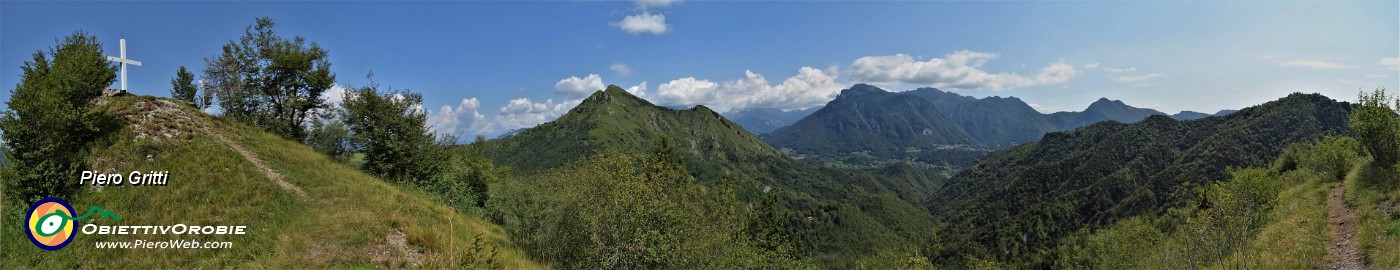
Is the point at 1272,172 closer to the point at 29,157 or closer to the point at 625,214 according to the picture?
the point at 625,214

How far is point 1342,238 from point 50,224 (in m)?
45.6

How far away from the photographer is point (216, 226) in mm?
16594

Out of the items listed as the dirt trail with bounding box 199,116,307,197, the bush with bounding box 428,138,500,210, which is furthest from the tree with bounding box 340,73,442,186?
the dirt trail with bounding box 199,116,307,197

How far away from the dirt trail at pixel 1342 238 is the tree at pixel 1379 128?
2656 mm

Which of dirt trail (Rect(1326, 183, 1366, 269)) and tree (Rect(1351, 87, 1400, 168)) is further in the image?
tree (Rect(1351, 87, 1400, 168))

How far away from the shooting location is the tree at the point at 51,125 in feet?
59.9

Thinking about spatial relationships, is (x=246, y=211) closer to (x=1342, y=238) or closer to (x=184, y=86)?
(x=184, y=86)

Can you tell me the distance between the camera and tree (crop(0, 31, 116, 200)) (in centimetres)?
1825

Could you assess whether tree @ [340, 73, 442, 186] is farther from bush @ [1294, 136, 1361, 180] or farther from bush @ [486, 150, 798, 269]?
bush @ [1294, 136, 1361, 180]

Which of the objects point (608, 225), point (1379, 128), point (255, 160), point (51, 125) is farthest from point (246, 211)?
point (1379, 128)

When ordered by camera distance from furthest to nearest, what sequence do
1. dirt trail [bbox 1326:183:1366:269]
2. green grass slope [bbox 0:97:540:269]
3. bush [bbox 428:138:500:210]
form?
bush [bbox 428:138:500:210]
dirt trail [bbox 1326:183:1366:269]
green grass slope [bbox 0:97:540:269]

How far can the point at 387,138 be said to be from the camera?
31047 mm

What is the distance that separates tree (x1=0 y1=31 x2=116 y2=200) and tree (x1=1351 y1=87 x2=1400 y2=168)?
5814 centimetres

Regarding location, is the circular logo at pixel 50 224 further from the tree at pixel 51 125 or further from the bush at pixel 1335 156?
the bush at pixel 1335 156
